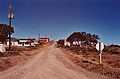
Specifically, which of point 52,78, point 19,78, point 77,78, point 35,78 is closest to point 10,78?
point 19,78

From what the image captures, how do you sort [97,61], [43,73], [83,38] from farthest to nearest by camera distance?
[83,38] < [97,61] < [43,73]

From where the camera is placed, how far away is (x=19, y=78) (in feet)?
46.8

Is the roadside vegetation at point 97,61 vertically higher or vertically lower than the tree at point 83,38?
lower

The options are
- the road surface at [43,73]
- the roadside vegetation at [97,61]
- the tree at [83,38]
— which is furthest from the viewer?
the tree at [83,38]

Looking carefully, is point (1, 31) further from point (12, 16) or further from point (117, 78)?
point (117, 78)

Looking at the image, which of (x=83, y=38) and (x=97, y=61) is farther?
(x=83, y=38)

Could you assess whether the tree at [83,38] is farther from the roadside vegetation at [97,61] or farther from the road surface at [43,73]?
the road surface at [43,73]

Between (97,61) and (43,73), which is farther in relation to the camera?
(97,61)

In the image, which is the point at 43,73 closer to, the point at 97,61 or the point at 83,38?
the point at 97,61

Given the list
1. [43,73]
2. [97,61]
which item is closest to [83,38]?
[97,61]

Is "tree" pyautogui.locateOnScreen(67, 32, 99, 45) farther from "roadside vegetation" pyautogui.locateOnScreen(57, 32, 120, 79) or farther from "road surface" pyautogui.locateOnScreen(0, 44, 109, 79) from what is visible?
"road surface" pyautogui.locateOnScreen(0, 44, 109, 79)

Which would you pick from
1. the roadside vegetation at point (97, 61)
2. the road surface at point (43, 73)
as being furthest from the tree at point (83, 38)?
the road surface at point (43, 73)

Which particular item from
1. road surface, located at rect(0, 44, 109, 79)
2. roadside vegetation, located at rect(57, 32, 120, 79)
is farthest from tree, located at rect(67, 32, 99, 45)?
road surface, located at rect(0, 44, 109, 79)

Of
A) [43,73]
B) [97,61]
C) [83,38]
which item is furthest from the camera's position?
[83,38]
